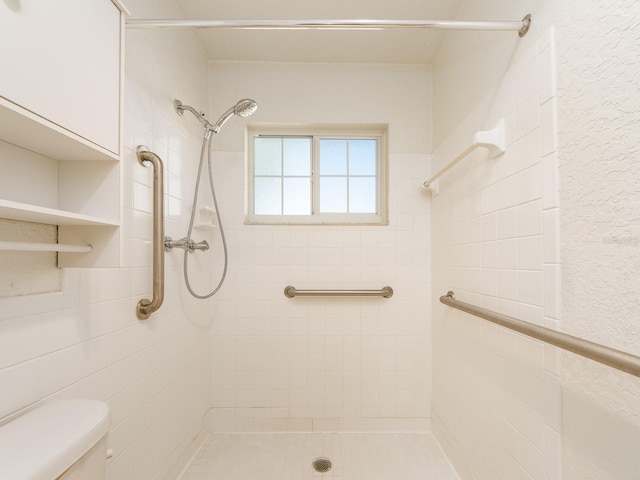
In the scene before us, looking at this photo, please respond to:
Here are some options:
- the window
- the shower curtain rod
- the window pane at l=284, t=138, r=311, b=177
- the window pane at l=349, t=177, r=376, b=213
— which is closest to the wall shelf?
the shower curtain rod

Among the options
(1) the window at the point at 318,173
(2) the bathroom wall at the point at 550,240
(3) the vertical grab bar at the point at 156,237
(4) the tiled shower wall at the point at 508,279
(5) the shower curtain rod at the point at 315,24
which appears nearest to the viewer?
(2) the bathroom wall at the point at 550,240

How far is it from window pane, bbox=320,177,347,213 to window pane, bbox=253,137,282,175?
1.08 ft

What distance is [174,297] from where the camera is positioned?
138 centimetres

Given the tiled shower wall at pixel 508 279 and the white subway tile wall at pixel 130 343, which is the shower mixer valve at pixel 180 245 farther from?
the tiled shower wall at pixel 508 279

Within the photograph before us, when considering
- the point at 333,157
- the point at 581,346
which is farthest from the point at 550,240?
the point at 333,157

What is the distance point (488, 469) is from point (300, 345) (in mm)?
1060

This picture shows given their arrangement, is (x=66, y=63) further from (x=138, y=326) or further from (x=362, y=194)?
(x=362, y=194)

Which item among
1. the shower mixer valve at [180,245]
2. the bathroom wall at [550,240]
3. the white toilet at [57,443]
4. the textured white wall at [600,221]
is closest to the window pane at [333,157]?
the bathroom wall at [550,240]

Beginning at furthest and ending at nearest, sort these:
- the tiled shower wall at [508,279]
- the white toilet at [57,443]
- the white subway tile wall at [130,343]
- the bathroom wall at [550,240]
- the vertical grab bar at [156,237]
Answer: the vertical grab bar at [156,237], the tiled shower wall at [508,279], the white subway tile wall at [130,343], the bathroom wall at [550,240], the white toilet at [57,443]

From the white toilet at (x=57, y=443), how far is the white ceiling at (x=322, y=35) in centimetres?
175

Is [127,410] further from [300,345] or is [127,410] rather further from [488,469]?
[488,469]

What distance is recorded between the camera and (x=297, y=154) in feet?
6.41

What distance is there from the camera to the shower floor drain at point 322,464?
1434 mm

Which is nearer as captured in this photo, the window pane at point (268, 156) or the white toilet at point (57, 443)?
the white toilet at point (57, 443)
